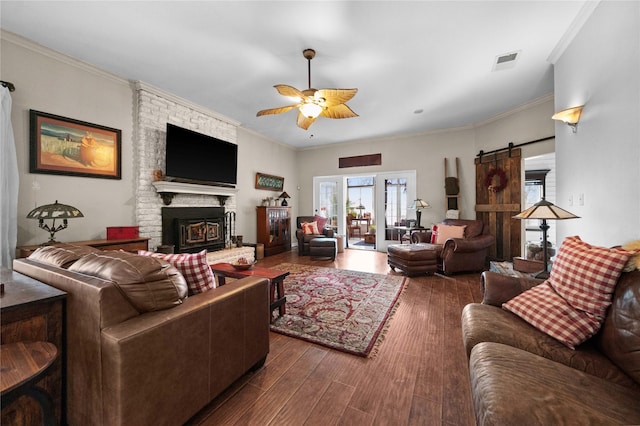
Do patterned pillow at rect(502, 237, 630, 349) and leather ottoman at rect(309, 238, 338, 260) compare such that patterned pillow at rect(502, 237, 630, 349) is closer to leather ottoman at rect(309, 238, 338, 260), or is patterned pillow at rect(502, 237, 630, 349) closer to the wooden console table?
leather ottoman at rect(309, 238, 338, 260)

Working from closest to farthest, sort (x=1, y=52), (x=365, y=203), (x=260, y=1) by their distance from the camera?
1. (x=260, y=1)
2. (x=1, y=52)
3. (x=365, y=203)

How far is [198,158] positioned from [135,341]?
12.4ft

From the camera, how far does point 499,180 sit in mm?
4789

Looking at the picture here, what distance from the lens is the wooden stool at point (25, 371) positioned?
760 millimetres

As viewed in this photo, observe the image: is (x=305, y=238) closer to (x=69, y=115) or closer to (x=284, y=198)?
(x=284, y=198)

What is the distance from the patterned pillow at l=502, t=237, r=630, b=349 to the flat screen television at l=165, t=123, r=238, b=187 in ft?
14.6

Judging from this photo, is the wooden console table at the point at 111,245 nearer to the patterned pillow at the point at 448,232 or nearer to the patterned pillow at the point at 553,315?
the patterned pillow at the point at 553,315

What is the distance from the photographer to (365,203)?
8445 millimetres

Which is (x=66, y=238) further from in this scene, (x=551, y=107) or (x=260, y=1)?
(x=551, y=107)

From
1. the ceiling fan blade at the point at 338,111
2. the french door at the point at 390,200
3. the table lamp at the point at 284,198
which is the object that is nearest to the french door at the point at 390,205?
the french door at the point at 390,200

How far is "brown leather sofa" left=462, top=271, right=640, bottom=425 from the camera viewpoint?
867 millimetres

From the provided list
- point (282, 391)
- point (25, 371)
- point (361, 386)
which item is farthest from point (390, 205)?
point (25, 371)

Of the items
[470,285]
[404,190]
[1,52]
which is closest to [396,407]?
[470,285]

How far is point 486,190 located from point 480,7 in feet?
12.1
